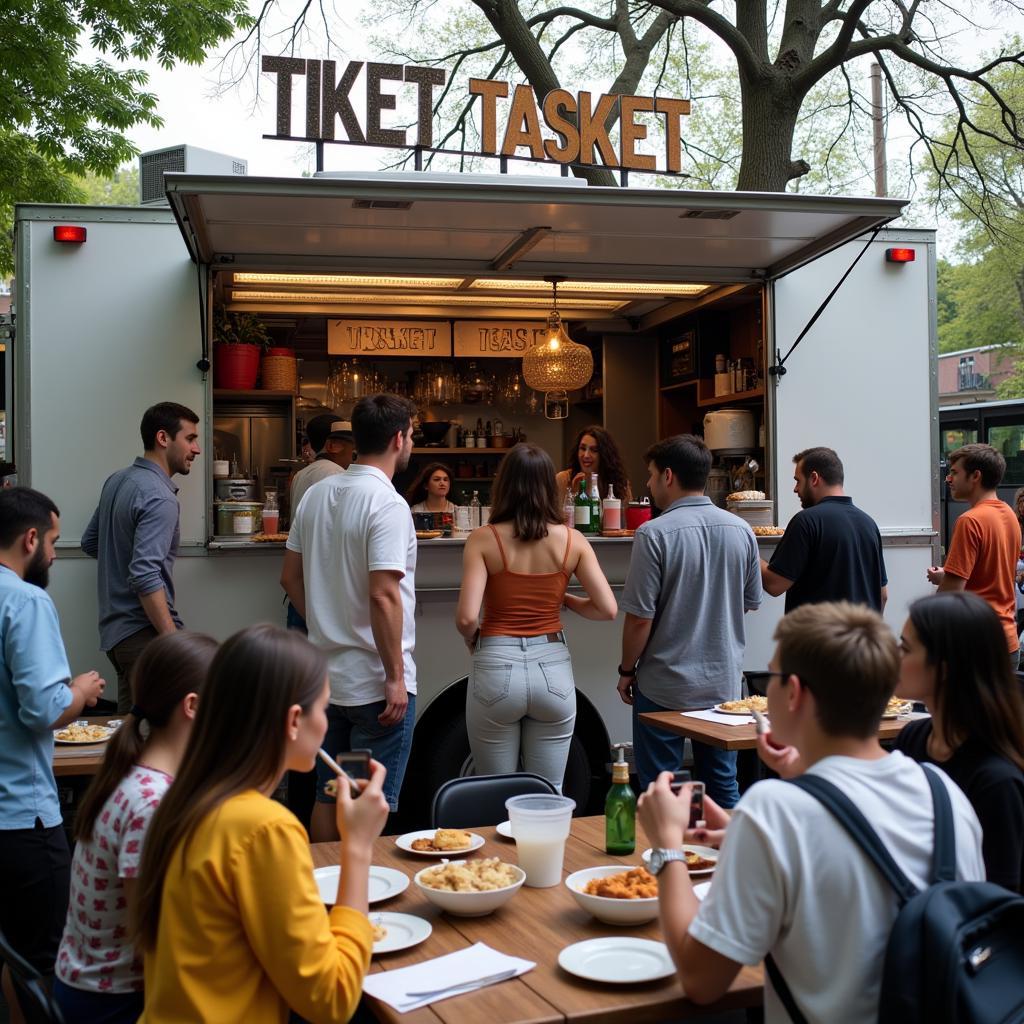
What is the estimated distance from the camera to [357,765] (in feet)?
7.39

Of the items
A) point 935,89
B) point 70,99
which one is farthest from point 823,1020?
point 935,89

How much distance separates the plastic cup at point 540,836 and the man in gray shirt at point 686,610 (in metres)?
2.08

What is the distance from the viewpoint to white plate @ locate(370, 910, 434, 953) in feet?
7.72

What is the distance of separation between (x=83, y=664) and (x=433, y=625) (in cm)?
170

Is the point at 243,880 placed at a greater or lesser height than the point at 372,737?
greater

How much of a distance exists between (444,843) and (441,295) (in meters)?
5.99

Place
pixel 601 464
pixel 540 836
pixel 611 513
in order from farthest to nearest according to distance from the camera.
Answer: pixel 601 464, pixel 611 513, pixel 540 836

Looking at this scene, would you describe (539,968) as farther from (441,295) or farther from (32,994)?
(441,295)

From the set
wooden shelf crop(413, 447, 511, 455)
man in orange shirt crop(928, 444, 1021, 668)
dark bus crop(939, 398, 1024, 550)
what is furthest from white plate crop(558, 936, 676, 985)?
dark bus crop(939, 398, 1024, 550)

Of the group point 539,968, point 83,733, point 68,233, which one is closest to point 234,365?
point 68,233

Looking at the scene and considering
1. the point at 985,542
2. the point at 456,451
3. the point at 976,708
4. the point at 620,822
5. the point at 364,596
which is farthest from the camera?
the point at 456,451

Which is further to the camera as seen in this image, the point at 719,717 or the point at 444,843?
the point at 719,717

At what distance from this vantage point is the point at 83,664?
18.2 ft

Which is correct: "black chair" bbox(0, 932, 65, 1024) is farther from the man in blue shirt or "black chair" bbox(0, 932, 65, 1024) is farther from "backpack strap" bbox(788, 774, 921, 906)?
"backpack strap" bbox(788, 774, 921, 906)
